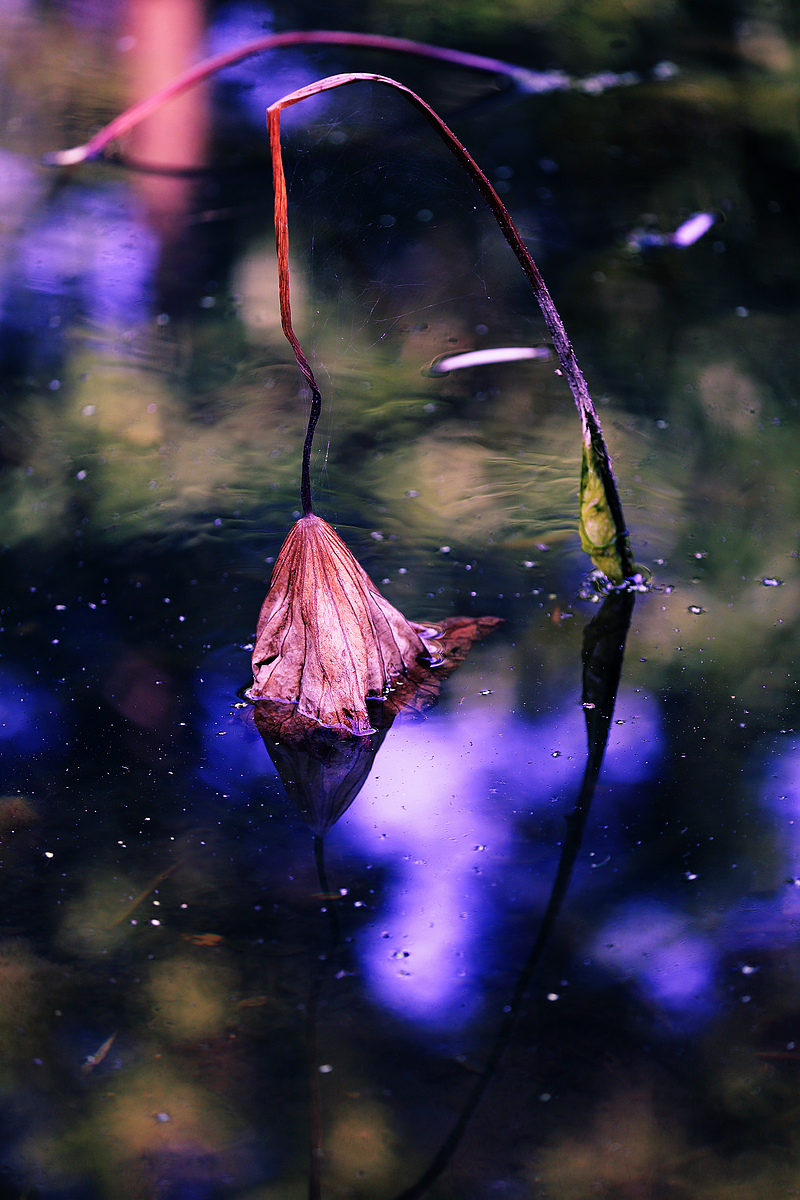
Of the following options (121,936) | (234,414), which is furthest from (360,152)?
(121,936)

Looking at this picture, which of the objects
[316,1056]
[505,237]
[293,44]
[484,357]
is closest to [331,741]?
[316,1056]

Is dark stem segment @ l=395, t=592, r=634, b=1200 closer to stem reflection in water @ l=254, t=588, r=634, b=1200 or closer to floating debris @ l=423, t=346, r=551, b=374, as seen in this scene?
stem reflection in water @ l=254, t=588, r=634, b=1200

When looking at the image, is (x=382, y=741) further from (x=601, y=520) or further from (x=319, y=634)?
(x=601, y=520)

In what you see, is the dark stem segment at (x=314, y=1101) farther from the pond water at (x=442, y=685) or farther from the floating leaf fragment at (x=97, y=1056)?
the floating leaf fragment at (x=97, y=1056)

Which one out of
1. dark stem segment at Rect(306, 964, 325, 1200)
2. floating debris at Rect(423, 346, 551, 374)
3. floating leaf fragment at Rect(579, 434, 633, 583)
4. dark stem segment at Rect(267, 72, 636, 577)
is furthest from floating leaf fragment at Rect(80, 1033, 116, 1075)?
floating debris at Rect(423, 346, 551, 374)

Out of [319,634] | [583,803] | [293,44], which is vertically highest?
[293,44]

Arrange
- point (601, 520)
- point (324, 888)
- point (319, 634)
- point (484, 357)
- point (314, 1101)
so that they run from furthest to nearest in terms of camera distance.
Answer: point (484, 357), point (601, 520), point (319, 634), point (324, 888), point (314, 1101)

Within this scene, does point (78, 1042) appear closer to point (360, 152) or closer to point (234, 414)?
point (234, 414)

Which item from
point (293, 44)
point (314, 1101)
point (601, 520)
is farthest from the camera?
point (293, 44)
